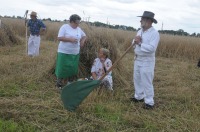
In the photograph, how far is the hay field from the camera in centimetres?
502

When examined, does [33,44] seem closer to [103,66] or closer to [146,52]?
[103,66]

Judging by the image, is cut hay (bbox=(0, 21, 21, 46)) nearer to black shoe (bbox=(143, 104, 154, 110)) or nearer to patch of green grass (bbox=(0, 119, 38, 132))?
black shoe (bbox=(143, 104, 154, 110))

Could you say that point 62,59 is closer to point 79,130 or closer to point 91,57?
point 91,57

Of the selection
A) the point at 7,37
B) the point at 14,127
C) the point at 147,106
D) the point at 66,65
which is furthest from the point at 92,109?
the point at 7,37

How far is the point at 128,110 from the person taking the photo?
19.1 feet

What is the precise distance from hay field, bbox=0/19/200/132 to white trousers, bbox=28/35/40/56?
1035 millimetres

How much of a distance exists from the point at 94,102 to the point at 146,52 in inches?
47.8

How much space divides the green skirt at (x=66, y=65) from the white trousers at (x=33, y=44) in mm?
4077

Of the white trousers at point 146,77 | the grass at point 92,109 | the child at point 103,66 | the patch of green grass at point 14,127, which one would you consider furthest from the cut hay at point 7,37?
the patch of green grass at point 14,127

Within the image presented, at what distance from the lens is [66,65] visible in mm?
6988

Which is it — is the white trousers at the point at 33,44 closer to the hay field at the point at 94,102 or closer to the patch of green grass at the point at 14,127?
the hay field at the point at 94,102

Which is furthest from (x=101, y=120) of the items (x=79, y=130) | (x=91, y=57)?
(x=91, y=57)

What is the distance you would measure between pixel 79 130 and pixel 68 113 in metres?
0.61

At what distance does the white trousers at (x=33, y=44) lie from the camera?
10891mm
